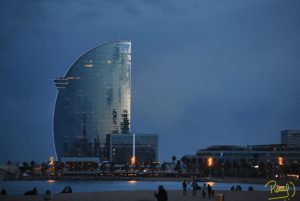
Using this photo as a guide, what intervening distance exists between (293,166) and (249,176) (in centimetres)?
1846

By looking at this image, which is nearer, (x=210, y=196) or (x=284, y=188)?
(x=284, y=188)

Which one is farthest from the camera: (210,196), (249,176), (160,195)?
(249,176)

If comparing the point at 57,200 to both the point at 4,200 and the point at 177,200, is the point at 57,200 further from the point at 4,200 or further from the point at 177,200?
the point at 177,200

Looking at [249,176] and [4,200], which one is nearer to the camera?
[4,200]

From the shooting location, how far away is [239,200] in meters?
44.6

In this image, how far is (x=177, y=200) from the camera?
146 feet

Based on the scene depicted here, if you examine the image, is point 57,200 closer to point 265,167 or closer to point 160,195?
point 160,195

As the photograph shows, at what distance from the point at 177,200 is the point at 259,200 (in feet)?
21.3

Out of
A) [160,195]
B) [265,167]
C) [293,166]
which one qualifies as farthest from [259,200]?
[265,167]

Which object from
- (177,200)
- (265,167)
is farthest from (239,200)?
(265,167)

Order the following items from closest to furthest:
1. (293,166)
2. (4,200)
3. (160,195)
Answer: (160,195)
(4,200)
(293,166)

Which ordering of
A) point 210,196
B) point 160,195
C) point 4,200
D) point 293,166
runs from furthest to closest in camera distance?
point 293,166, point 210,196, point 4,200, point 160,195

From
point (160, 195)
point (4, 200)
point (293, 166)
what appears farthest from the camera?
point (293, 166)

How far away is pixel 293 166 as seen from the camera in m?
176
